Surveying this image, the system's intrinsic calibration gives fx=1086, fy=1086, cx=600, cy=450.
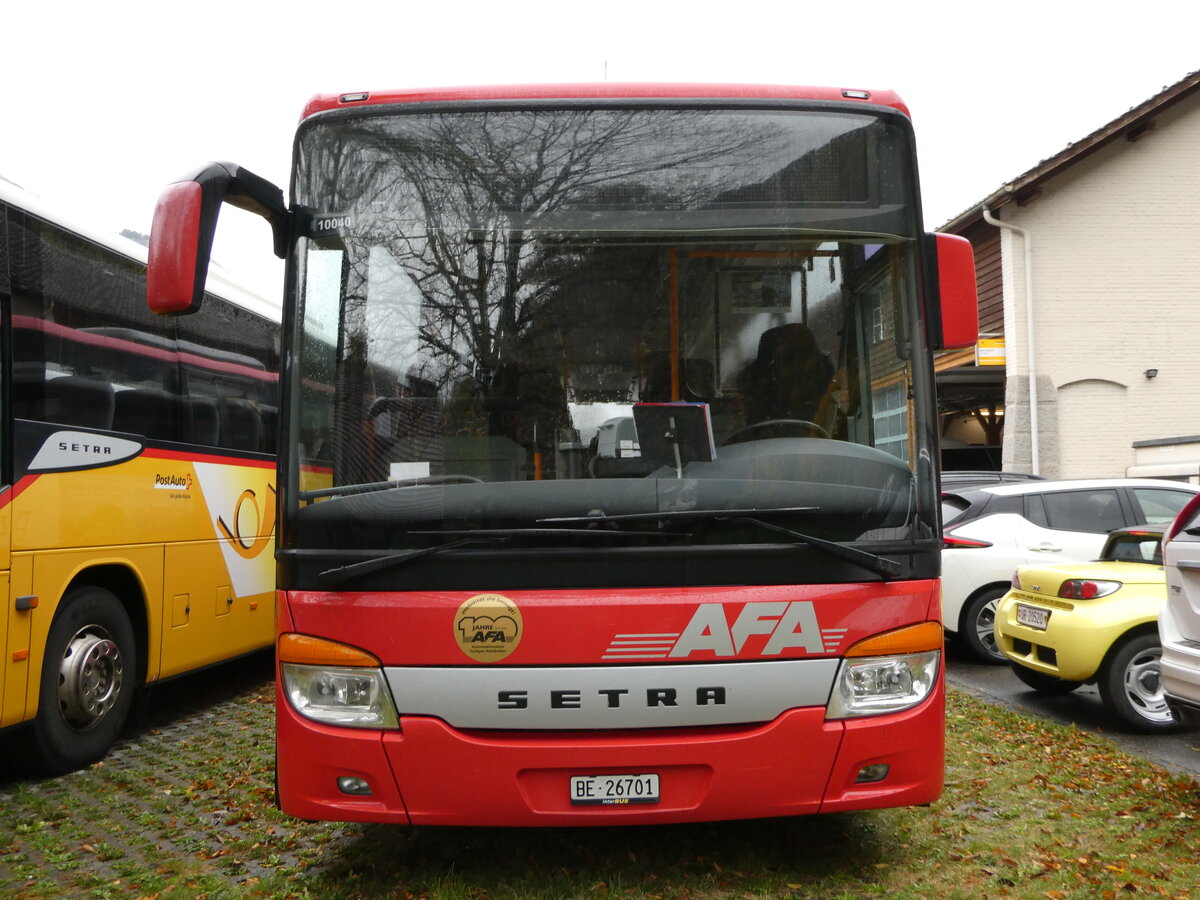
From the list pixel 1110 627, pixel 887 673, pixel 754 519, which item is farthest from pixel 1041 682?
pixel 754 519

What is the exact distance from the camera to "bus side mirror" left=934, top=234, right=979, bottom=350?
4.27 m

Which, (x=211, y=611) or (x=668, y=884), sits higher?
(x=211, y=611)

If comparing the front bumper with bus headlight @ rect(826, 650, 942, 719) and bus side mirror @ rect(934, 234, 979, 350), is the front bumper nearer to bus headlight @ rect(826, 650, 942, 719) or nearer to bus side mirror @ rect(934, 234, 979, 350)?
bus headlight @ rect(826, 650, 942, 719)

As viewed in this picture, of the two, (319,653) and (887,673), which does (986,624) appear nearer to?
(887,673)

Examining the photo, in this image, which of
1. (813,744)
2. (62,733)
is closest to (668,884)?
(813,744)

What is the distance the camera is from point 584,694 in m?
3.86

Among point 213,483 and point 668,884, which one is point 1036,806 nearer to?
point 668,884

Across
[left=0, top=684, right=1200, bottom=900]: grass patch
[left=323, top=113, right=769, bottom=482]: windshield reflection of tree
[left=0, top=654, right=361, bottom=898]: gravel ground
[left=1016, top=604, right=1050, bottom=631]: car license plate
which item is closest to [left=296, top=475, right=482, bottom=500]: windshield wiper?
[left=323, top=113, right=769, bottom=482]: windshield reflection of tree

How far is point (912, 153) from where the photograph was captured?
14.1ft

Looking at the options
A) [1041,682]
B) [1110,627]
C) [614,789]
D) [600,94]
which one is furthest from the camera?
[1041,682]

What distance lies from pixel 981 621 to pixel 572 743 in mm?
7133

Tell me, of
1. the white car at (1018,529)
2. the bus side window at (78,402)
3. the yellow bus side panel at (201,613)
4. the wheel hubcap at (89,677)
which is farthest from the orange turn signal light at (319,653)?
the white car at (1018,529)

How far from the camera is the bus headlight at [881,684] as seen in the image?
156 inches

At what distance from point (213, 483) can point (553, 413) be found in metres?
4.85
